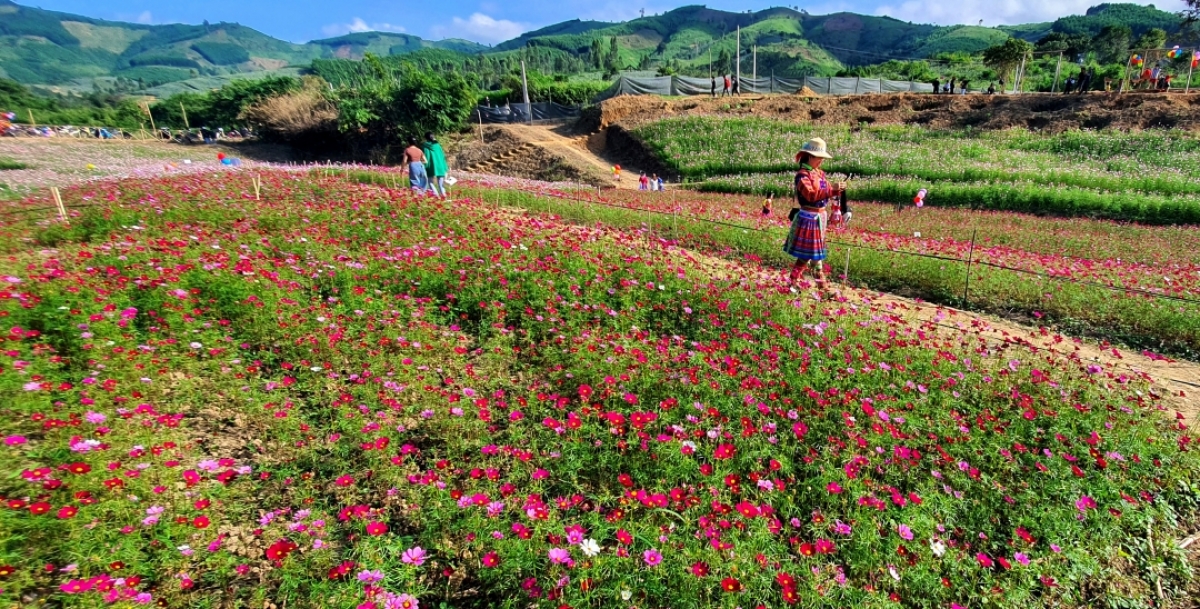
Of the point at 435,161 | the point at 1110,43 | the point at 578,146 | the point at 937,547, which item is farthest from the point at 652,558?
the point at 1110,43

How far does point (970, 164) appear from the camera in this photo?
20.4 metres

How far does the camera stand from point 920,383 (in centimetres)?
491

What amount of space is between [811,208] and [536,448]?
487cm

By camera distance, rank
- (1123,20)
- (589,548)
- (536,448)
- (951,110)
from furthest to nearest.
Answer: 1. (1123,20)
2. (951,110)
3. (536,448)
4. (589,548)

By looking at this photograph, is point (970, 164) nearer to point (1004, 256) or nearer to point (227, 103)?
point (1004, 256)

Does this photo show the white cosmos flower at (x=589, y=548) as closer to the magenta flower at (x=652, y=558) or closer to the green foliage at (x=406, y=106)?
the magenta flower at (x=652, y=558)

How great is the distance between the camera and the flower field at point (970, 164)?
1577cm

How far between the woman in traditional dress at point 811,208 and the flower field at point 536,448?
100cm

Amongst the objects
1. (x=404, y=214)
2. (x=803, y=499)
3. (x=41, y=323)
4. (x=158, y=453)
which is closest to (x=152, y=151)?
(x=404, y=214)

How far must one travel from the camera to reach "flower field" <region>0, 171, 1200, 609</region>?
9.45 ft

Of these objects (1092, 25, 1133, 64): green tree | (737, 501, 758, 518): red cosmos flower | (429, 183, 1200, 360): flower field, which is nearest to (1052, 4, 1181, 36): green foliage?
(1092, 25, 1133, 64): green tree

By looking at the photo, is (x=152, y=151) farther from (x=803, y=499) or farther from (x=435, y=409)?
(x=803, y=499)

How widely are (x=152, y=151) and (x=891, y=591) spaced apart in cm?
3600

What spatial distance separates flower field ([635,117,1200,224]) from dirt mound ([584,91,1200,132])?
1.87 meters
